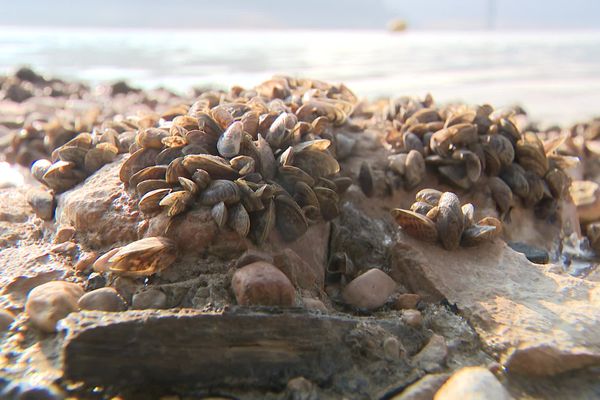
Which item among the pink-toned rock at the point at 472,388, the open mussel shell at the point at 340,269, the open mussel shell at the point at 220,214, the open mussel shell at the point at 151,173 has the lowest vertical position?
the pink-toned rock at the point at 472,388

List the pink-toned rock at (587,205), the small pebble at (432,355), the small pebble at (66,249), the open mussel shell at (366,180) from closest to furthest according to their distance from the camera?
1. the small pebble at (432,355)
2. the small pebble at (66,249)
3. the open mussel shell at (366,180)
4. the pink-toned rock at (587,205)

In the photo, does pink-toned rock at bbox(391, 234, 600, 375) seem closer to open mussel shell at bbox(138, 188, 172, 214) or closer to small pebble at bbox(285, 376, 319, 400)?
small pebble at bbox(285, 376, 319, 400)

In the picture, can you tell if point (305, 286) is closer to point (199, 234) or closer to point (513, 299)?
point (199, 234)

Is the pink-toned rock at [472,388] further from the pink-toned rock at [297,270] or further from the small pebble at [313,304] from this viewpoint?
the pink-toned rock at [297,270]

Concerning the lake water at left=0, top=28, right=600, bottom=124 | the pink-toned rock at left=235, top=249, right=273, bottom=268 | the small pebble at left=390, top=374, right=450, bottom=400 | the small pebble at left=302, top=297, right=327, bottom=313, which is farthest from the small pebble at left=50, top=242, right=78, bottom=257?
the lake water at left=0, top=28, right=600, bottom=124

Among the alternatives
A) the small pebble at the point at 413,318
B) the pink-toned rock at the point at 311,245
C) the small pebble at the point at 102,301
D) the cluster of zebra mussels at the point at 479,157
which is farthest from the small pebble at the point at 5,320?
the cluster of zebra mussels at the point at 479,157

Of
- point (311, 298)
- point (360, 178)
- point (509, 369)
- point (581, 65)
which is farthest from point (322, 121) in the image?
point (581, 65)
